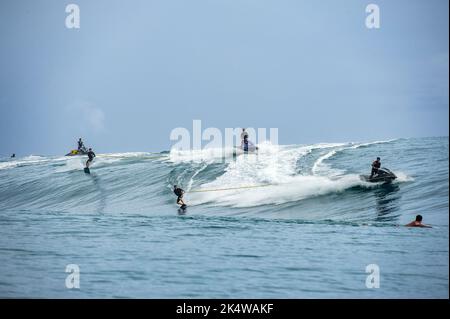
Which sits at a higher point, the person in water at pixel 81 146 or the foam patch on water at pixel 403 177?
the person in water at pixel 81 146

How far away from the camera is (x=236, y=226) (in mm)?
22766

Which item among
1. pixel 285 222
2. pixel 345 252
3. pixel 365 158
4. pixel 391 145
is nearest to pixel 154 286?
pixel 345 252

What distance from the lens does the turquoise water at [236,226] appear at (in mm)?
14859

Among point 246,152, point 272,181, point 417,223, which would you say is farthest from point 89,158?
point 417,223

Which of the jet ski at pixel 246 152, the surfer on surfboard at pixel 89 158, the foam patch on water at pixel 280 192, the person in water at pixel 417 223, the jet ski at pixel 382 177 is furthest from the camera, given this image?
the surfer on surfboard at pixel 89 158

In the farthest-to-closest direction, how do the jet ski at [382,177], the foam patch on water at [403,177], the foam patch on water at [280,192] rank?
the foam patch on water at [403,177] → the jet ski at [382,177] → the foam patch on water at [280,192]

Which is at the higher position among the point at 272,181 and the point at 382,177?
the point at 382,177

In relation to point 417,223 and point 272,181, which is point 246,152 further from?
point 417,223

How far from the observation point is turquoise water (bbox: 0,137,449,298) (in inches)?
585

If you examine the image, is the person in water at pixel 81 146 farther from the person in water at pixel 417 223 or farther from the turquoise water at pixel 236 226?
the person in water at pixel 417 223

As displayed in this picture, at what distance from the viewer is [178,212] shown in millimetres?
26859

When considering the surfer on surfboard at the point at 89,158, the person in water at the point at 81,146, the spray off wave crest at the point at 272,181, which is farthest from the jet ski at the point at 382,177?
the person in water at the point at 81,146

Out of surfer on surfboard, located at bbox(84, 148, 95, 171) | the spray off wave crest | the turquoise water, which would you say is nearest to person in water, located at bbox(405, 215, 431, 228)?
the turquoise water

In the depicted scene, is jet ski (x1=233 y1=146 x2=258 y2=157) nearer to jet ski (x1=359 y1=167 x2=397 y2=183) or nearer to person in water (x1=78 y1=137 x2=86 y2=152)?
jet ski (x1=359 y1=167 x2=397 y2=183)
